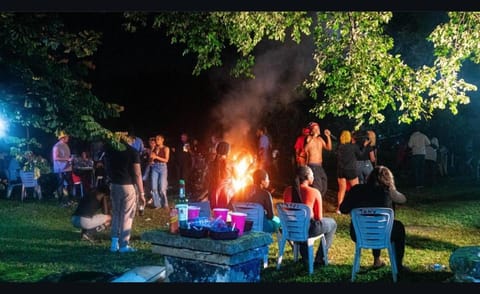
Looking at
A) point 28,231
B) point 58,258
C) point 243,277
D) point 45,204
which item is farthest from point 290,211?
point 45,204

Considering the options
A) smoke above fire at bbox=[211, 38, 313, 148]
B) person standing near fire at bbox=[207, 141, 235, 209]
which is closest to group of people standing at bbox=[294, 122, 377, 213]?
smoke above fire at bbox=[211, 38, 313, 148]

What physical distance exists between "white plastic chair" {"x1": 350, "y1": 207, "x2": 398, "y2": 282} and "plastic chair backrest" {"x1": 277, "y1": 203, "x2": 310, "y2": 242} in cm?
56

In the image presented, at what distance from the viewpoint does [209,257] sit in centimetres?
441

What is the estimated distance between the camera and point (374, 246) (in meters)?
5.94

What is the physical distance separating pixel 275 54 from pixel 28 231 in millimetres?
5781

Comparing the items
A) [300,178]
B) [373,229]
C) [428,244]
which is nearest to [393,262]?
[373,229]

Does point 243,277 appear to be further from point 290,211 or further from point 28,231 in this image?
point 28,231

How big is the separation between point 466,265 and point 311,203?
5.92 ft

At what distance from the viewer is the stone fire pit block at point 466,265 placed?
18.5ft

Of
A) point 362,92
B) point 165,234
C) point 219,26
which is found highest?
point 219,26

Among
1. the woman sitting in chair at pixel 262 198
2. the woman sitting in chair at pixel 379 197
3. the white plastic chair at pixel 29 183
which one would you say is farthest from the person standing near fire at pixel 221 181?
the white plastic chair at pixel 29 183

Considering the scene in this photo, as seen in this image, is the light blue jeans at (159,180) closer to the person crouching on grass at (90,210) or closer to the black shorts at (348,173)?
the person crouching on grass at (90,210)

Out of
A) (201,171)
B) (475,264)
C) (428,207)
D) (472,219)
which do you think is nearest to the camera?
(475,264)

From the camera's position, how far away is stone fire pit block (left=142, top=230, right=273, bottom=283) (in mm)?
4356
